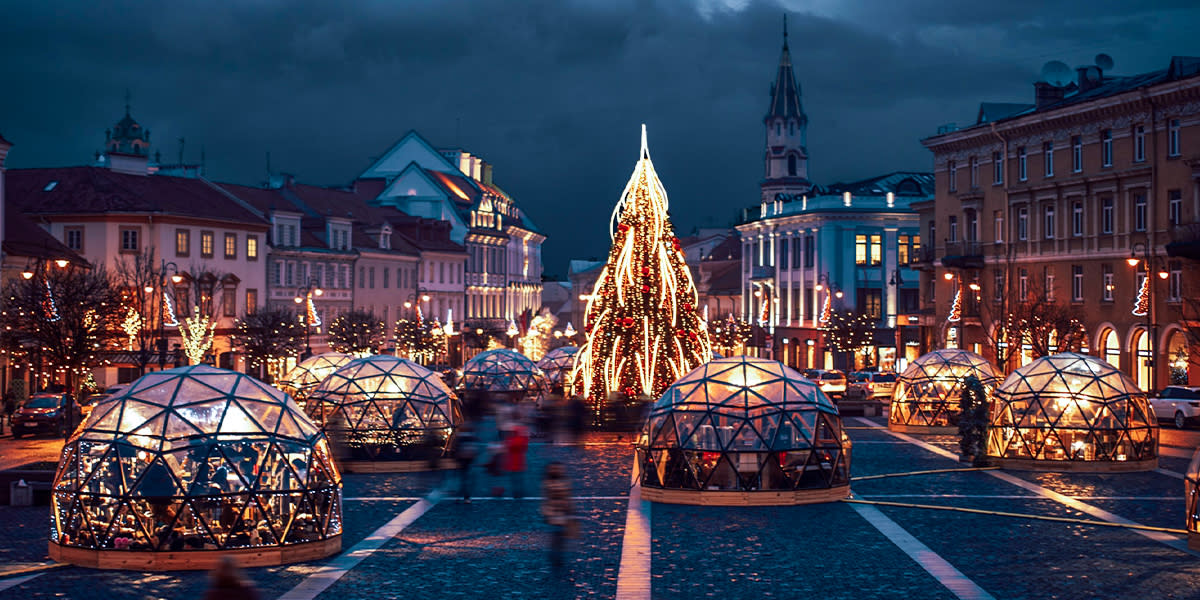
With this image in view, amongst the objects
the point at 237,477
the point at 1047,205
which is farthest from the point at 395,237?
the point at 237,477

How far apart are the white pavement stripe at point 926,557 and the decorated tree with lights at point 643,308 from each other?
17.9 meters

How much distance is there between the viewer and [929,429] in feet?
151

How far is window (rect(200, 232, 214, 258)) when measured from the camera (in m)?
74.9

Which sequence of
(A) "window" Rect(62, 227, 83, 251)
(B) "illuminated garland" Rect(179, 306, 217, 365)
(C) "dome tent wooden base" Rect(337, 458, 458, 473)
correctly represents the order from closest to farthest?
(C) "dome tent wooden base" Rect(337, 458, 458, 473) < (B) "illuminated garland" Rect(179, 306, 217, 365) < (A) "window" Rect(62, 227, 83, 251)

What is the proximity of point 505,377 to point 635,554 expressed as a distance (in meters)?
35.6

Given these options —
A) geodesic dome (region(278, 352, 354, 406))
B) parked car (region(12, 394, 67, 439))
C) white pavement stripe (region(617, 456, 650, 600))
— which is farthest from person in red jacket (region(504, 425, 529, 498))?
parked car (region(12, 394, 67, 439))

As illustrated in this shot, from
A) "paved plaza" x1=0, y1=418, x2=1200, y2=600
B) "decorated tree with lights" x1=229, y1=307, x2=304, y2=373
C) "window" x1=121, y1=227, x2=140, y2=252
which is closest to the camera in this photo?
"paved plaza" x1=0, y1=418, x2=1200, y2=600

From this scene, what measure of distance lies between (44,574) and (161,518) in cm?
176

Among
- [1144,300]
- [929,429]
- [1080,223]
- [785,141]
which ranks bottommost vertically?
[929,429]

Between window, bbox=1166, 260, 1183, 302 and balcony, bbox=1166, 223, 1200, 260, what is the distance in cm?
104

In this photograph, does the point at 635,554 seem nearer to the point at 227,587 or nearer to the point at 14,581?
the point at 14,581

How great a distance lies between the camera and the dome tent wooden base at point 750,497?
27.8 m

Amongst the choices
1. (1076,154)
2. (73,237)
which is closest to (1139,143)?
(1076,154)

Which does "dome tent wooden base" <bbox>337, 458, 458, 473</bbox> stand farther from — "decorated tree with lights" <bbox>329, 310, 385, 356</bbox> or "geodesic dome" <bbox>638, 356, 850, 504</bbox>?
"decorated tree with lights" <bbox>329, 310, 385, 356</bbox>
